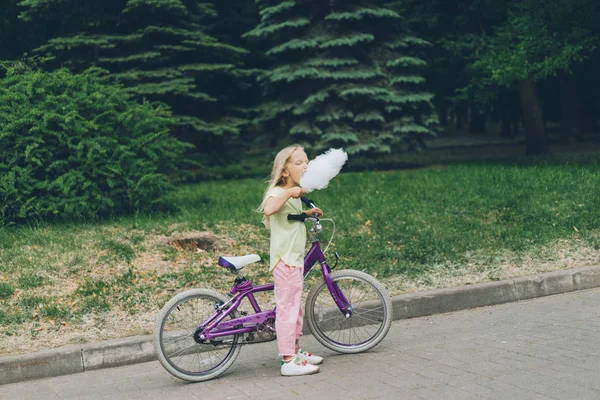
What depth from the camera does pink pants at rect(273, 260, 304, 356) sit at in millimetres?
5738

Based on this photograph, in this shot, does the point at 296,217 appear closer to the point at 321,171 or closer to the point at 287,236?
the point at 287,236

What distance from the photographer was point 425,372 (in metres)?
5.53

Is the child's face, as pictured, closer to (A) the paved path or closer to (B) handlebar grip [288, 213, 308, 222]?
(B) handlebar grip [288, 213, 308, 222]

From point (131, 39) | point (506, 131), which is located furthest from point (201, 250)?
point (506, 131)

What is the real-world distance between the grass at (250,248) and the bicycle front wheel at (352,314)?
1614 millimetres

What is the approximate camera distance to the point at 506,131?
40.9 meters

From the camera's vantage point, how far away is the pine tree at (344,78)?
2022cm

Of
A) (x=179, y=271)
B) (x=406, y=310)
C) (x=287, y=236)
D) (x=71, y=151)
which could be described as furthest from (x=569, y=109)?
(x=287, y=236)

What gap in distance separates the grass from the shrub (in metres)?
0.46

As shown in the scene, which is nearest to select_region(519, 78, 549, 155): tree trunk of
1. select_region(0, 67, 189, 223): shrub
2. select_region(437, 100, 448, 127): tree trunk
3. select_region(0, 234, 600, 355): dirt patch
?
select_region(437, 100, 448, 127): tree trunk

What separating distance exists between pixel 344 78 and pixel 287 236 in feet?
49.4

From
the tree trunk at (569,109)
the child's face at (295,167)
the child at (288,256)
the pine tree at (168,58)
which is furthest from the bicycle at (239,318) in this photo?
the tree trunk at (569,109)

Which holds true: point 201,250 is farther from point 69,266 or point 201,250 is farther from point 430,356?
point 430,356

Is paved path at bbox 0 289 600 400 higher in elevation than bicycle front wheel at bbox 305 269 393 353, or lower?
lower
